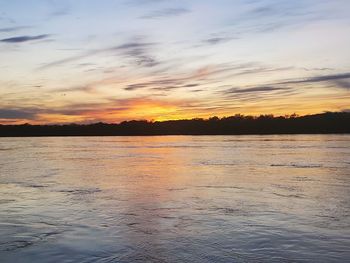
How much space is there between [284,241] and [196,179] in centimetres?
1069

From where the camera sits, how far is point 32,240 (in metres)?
8.45

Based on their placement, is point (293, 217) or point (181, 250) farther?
point (293, 217)

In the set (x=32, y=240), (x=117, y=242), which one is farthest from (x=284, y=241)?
(x=32, y=240)

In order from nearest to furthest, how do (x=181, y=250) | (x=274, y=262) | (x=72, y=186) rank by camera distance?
(x=274, y=262) < (x=181, y=250) < (x=72, y=186)

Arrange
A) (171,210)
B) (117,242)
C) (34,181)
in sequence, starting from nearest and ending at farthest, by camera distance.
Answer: (117,242) < (171,210) < (34,181)

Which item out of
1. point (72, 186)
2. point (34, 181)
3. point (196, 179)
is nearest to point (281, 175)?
point (196, 179)

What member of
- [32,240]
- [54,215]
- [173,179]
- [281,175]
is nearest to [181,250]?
[32,240]

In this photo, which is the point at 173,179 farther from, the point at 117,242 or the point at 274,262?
the point at 274,262

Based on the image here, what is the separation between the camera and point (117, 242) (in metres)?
8.24

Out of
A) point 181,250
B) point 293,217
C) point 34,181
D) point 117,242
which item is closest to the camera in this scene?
point 181,250

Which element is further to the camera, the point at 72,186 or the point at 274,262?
the point at 72,186

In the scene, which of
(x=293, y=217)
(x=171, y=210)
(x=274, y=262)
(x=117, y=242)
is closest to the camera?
(x=274, y=262)

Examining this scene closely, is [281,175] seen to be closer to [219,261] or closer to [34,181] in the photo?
[34,181]

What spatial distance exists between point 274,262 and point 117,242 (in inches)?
116
